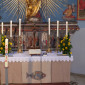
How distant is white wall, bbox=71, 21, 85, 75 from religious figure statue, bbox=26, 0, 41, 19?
2.02m

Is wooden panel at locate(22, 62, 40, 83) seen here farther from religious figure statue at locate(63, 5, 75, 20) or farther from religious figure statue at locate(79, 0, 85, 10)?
religious figure statue at locate(79, 0, 85, 10)

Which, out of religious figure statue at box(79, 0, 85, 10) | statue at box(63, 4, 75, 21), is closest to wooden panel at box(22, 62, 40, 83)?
statue at box(63, 4, 75, 21)

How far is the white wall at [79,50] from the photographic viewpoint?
6.55 m

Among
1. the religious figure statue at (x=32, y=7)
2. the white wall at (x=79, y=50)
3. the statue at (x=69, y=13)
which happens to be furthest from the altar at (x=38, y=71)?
the statue at (x=69, y=13)

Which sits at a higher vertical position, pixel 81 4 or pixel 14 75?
pixel 81 4

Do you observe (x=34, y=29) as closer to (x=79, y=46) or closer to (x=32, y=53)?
(x=32, y=53)

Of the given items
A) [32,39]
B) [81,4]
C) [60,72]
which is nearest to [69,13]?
[81,4]

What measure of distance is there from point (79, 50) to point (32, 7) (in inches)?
107

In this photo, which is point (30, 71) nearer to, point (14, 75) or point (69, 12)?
point (14, 75)

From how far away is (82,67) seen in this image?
259 inches

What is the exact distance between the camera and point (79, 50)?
6.61 meters

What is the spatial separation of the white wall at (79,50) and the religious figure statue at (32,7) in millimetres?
2025

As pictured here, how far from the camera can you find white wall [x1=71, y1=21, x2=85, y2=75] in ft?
21.5

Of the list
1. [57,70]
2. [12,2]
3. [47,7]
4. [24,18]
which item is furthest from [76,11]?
[57,70]
